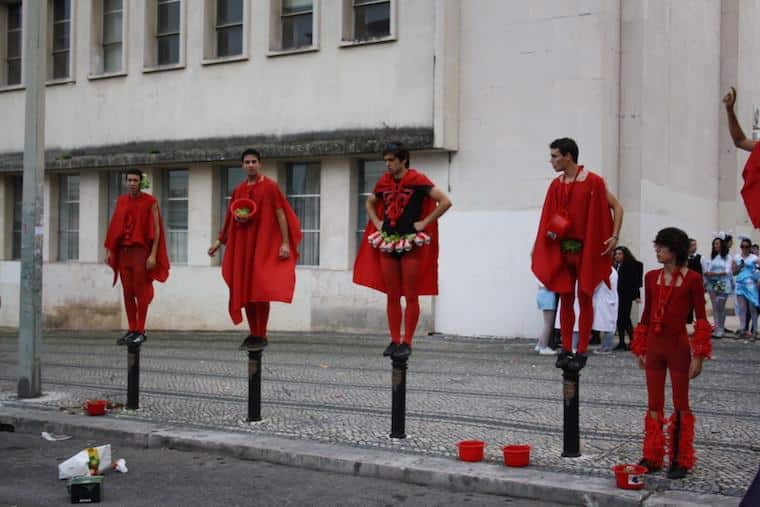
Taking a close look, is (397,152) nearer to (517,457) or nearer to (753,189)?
(517,457)

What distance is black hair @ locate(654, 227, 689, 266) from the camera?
6996 mm

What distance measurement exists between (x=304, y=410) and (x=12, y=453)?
2730 millimetres

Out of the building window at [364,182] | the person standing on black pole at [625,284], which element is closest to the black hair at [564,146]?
the person standing on black pole at [625,284]

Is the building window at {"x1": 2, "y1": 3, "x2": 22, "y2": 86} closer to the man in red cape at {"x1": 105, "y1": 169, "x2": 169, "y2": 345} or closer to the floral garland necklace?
the man in red cape at {"x1": 105, "y1": 169, "x2": 169, "y2": 345}

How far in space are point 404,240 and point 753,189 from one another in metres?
3.45

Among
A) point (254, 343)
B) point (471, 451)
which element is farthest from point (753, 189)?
point (254, 343)

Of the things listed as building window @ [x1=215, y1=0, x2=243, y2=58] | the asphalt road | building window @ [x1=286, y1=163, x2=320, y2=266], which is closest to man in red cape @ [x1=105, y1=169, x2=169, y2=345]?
the asphalt road

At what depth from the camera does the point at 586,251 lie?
757 cm

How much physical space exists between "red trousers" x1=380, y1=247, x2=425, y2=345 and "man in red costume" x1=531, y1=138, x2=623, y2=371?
3.72 ft

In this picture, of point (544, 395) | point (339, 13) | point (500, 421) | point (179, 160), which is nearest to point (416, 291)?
point (500, 421)

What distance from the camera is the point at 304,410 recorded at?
32.9 feet

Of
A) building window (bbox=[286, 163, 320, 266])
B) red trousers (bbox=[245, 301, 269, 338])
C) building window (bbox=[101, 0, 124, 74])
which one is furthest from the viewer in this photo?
building window (bbox=[101, 0, 124, 74])

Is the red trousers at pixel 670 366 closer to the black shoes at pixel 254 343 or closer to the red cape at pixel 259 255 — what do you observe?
the red cape at pixel 259 255

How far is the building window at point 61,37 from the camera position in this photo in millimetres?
24875
